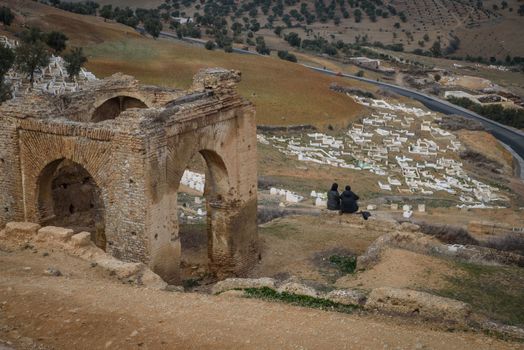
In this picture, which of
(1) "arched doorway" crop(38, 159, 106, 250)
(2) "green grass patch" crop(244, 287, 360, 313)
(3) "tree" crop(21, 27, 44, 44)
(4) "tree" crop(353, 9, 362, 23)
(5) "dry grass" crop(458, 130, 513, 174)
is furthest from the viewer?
(4) "tree" crop(353, 9, 362, 23)

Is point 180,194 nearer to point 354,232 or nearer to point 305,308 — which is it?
point 354,232

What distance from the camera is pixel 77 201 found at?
67.0 feet

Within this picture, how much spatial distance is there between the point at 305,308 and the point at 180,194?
18148 mm

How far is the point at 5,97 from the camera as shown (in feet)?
118

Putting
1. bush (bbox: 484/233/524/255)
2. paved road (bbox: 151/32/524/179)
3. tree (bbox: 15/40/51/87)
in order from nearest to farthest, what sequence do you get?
1. bush (bbox: 484/233/524/255)
2. tree (bbox: 15/40/51/87)
3. paved road (bbox: 151/32/524/179)

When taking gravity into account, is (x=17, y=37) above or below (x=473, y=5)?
below

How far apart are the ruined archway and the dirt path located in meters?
7.89

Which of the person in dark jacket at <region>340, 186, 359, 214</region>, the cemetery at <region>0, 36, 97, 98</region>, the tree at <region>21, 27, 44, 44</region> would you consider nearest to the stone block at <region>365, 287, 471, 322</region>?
the person in dark jacket at <region>340, 186, 359, 214</region>

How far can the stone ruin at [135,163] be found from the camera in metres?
15.4

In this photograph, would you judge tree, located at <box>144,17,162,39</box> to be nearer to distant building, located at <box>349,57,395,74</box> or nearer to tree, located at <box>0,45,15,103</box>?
distant building, located at <box>349,57,395,74</box>

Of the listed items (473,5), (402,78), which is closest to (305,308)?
(402,78)

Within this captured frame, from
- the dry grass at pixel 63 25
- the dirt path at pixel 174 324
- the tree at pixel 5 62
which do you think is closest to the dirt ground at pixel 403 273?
the dirt path at pixel 174 324

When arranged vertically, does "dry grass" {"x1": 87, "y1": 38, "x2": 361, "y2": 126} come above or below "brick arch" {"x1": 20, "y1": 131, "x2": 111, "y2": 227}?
above

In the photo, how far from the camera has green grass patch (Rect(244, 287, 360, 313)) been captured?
1309cm
